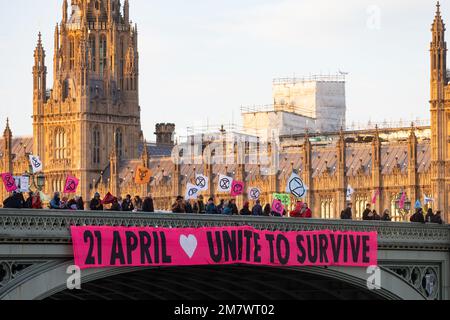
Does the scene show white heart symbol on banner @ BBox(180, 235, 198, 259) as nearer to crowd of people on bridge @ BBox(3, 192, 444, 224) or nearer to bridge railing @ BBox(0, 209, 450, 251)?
bridge railing @ BBox(0, 209, 450, 251)

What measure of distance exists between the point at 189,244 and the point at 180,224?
825mm

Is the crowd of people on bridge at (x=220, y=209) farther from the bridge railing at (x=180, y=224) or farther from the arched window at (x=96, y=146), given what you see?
the arched window at (x=96, y=146)

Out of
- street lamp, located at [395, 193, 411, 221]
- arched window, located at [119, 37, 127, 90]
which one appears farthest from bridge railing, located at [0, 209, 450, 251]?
arched window, located at [119, 37, 127, 90]

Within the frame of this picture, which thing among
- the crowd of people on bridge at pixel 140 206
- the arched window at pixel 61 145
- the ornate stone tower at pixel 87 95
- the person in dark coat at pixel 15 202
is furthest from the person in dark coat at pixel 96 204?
the arched window at pixel 61 145

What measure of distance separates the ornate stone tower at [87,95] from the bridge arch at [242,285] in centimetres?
8392

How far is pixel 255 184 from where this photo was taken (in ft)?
494

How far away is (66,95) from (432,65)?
41.8 meters

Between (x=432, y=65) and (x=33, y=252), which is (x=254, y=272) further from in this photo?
(x=432, y=65)

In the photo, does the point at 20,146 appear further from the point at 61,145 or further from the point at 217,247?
the point at 217,247

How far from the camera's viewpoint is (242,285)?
7694cm

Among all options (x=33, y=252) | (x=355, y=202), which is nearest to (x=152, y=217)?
(x=33, y=252)

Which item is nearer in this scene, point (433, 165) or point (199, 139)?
point (433, 165)

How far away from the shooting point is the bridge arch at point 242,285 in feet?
233

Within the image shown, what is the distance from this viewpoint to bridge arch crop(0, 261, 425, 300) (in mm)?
71062
